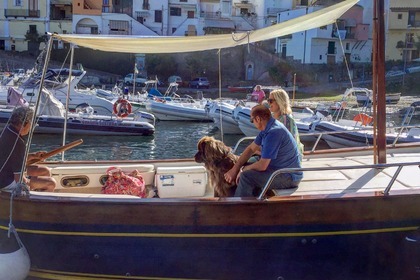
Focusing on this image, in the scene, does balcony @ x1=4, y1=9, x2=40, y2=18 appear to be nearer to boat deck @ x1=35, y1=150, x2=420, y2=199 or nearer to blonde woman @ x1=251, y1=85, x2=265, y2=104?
blonde woman @ x1=251, y1=85, x2=265, y2=104

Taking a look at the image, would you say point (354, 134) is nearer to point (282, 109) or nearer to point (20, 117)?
→ point (282, 109)

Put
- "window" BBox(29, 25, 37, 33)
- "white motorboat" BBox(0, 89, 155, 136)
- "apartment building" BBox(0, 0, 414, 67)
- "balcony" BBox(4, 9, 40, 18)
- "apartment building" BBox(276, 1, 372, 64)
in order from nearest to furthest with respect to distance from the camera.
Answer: "white motorboat" BBox(0, 89, 155, 136)
"apartment building" BBox(276, 1, 372, 64)
"apartment building" BBox(0, 0, 414, 67)
"window" BBox(29, 25, 37, 33)
"balcony" BBox(4, 9, 40, 18)

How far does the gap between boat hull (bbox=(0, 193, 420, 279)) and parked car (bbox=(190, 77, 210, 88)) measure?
48.5 metres

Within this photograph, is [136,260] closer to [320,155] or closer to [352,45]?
[320,155]

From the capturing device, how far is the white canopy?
24.5ft

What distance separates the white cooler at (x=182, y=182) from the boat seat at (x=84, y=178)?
1.67ft

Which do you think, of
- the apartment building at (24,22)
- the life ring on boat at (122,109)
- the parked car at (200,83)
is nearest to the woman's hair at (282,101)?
the life ring on boat at (122,109)

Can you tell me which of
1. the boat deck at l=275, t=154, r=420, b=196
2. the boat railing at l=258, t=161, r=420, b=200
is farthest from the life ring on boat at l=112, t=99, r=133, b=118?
the boat railing at l=258, t=161, r=420, b=200

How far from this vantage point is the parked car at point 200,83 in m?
54.9

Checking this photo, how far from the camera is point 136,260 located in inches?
258

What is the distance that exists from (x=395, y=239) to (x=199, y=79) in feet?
163

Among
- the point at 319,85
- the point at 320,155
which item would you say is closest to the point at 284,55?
the point at 319,85

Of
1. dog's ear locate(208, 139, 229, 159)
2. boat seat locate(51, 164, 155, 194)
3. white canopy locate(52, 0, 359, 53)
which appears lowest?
boat seat locate(51, 164, 155, 194)

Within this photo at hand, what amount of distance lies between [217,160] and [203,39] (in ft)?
5.95
